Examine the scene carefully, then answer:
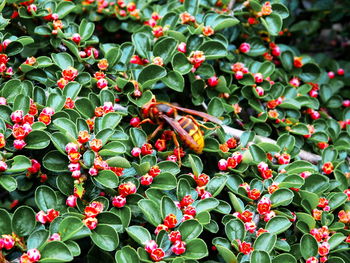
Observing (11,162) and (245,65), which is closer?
(11,162)

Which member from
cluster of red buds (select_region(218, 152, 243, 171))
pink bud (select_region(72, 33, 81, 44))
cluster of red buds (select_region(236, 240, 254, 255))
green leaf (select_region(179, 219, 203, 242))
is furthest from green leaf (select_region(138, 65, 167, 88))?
cluster of red buds (select_region(236, 240, 254, 255))

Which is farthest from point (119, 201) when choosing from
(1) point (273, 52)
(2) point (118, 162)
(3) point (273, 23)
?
(1) point (273, 52)

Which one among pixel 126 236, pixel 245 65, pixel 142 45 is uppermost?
pixel 142 45

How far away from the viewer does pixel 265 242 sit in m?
1.74

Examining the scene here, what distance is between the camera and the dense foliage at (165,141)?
65.5 inches

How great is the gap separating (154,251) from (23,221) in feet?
1.47

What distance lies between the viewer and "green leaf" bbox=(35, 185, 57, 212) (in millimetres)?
1674

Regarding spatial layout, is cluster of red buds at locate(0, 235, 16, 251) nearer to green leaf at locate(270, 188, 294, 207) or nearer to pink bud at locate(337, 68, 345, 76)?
green leaf at locate(270, 188, 294, 207)

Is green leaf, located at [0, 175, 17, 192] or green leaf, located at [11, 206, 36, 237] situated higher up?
green leaf, located at [0, 175, 17, 192]

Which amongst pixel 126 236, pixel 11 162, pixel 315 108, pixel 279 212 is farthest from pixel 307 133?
pixel 11 162

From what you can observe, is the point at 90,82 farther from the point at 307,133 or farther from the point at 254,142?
the point at 307,133

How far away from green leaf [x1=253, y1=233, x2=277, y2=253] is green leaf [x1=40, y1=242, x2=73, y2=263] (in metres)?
0.68

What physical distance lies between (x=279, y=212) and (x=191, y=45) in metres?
0.88

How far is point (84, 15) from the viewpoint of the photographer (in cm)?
260
